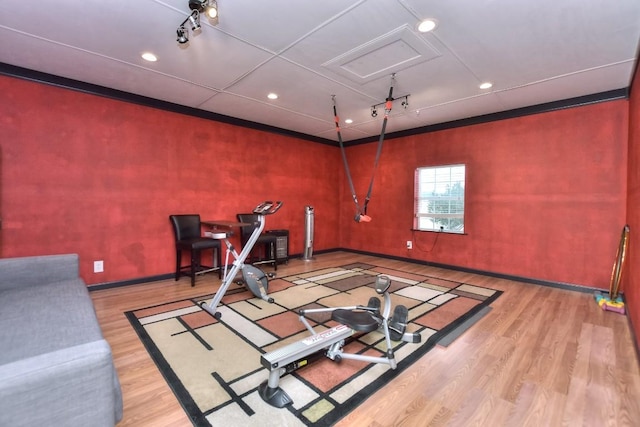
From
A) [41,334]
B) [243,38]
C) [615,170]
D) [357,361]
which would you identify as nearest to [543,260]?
[615,170]

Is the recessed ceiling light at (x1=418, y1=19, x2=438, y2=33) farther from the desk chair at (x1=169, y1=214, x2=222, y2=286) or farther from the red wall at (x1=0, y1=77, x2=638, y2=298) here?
the desk chair at (x1=169, y1=214, x2=222, y2=286)

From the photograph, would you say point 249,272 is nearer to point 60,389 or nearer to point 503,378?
point 60,389

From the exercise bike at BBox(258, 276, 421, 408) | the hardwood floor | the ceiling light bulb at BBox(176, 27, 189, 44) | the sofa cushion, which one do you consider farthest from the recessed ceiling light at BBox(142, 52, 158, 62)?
the exercise bike at BBox(258, 276, 421, 408)

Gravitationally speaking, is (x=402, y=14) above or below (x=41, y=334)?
above

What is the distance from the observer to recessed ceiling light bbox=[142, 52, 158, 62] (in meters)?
2.79

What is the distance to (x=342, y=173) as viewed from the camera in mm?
6785

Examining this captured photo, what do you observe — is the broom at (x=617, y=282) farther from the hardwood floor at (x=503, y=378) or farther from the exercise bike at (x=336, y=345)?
the exercise bike at (x=336, y=345)

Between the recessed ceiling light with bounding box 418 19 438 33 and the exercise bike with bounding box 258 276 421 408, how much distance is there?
6.80 ft

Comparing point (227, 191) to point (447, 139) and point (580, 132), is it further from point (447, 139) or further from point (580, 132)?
point (580, 132)

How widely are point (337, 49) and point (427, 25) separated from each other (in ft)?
2.55

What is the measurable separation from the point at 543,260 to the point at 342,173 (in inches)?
160

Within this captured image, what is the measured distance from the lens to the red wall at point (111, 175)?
3.20 metres

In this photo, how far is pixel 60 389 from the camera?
101cm

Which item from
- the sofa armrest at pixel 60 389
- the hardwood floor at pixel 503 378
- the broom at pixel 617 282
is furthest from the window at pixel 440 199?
the sofa armrest at pixel 60 389
